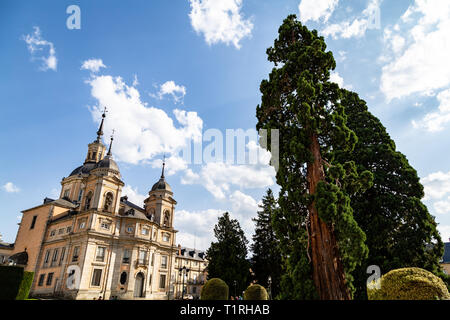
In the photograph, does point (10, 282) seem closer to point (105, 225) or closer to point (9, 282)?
point (9, 282)

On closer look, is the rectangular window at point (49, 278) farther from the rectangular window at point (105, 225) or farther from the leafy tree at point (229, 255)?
the leafy tree at point (229, 255)

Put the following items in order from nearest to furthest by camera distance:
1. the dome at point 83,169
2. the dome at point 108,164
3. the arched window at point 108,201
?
1. the arched window at point 108,201
2. the dome at point 108,164
3. the dome at point 83,169

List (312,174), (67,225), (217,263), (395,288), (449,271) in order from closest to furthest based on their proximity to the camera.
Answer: (395,288), (312,174), (217,263), (67,225), (449,271)

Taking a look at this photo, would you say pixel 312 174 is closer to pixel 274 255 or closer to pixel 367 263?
pixel 367 263

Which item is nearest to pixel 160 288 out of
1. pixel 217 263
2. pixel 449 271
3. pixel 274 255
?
pixel 217 263

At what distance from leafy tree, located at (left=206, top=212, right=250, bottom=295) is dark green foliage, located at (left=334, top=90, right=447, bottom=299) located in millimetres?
22273

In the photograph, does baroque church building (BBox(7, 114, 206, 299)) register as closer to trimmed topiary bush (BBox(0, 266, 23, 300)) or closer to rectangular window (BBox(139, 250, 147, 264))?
rectangular window (BBox(139, 250, 147, 264))

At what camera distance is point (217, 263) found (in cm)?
3500

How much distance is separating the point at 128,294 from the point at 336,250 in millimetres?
34141

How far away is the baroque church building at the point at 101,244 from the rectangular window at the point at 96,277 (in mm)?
111

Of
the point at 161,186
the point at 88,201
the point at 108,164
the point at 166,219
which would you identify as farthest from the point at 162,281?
the point at 108,164

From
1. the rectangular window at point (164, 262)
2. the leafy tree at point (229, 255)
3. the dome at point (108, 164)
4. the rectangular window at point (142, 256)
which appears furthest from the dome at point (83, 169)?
the leafy tree at point (229, 255)

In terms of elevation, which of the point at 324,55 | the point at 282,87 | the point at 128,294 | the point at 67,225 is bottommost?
the point at 128,294

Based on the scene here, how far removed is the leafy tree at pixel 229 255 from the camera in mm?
34219
